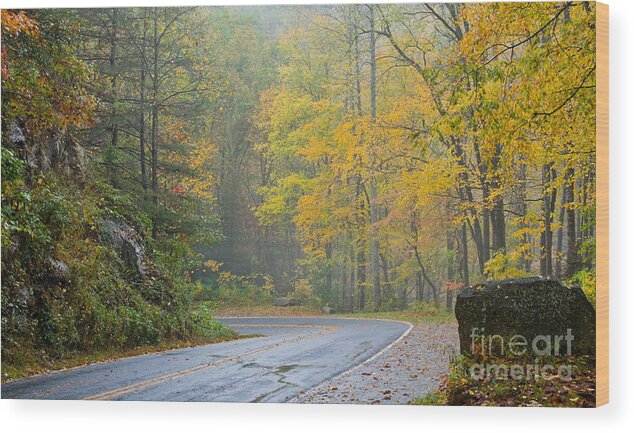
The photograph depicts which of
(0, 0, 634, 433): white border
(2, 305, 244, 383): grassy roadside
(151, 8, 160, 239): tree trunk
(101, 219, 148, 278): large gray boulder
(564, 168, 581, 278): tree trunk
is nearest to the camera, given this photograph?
(0, 0, 634, 433): white border

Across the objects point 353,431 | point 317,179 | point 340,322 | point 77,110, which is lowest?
point 353,431

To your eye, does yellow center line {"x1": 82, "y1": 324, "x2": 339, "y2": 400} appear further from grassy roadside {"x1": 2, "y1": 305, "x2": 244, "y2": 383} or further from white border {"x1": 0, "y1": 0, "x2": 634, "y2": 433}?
grassy roadside {"x1": 2, "y1": 305, "x2": 244, "y2": 383}

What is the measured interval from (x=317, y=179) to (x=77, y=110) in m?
3.13

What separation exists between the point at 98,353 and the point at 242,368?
1.82 metres

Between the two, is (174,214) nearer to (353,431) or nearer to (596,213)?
(353,431)

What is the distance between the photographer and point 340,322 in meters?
9.62

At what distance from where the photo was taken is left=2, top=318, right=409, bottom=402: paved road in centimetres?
869

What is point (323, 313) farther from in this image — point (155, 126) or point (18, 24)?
point (18, 24)

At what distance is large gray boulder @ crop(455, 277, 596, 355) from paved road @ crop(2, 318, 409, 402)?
953 millimetres

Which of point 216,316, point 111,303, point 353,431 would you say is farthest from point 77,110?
point 353,431

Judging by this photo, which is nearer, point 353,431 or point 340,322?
point 353,431

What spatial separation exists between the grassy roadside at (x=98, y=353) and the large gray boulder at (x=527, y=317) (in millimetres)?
2711

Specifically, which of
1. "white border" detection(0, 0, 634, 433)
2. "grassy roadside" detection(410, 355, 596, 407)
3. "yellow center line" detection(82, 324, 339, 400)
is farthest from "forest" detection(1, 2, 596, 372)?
"grassy roadside" detection(410, 355, 596, 407)

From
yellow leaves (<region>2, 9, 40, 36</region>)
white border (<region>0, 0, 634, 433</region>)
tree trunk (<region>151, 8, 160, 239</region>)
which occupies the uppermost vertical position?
yellow leaves (<region>2, 9, 40, 36</region>)
